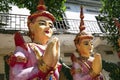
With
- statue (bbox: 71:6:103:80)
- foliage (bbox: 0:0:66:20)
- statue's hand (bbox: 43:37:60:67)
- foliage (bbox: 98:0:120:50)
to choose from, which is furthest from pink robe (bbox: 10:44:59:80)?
foliage (bbox: 98:0:120:50)

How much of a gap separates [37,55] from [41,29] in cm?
39

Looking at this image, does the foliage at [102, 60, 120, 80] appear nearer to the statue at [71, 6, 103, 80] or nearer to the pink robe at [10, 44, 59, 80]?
the statue at [71, 6, 103, 80]

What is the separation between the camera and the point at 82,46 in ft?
14.2

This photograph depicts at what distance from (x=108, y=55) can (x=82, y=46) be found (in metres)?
8.42

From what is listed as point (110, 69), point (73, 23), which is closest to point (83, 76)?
point (110, 69)

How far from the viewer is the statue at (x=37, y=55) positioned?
3418 millimetres

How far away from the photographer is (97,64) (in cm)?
396

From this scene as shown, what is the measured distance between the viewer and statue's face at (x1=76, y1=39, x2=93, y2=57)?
4316 mm

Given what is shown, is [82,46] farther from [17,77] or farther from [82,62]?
[17,77]

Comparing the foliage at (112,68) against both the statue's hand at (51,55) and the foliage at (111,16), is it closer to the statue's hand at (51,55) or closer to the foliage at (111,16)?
the statue's hand at (51,55)

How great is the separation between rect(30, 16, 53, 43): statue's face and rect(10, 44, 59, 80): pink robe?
0.32 m

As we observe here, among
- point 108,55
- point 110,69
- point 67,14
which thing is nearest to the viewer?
point 110,69

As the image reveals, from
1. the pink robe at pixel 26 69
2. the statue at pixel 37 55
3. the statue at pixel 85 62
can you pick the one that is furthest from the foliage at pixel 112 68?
the pink robe at pixel 26 69

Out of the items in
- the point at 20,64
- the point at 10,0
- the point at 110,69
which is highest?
the point at 10,0
